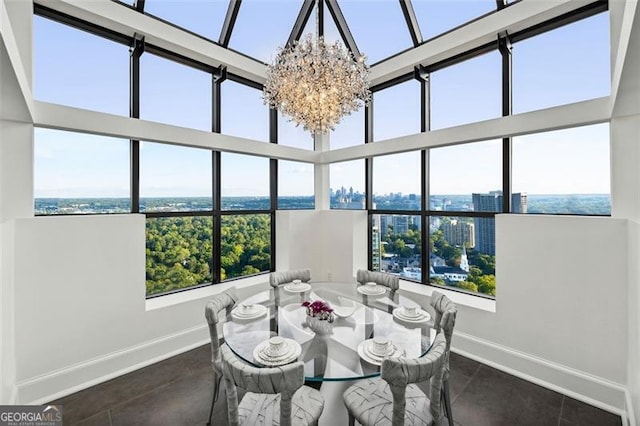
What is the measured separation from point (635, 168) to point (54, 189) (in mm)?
5480

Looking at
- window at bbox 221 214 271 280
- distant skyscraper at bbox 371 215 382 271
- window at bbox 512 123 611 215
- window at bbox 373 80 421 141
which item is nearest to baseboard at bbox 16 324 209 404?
window at bbox 221 214 271 280

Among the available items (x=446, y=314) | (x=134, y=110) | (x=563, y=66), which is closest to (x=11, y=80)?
(x=134, y=110)

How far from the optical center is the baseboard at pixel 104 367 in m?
2.43

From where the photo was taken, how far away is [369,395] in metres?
1.84

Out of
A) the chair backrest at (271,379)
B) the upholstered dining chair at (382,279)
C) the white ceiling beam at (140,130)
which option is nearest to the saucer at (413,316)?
the upholstered dining chair at (382,279)

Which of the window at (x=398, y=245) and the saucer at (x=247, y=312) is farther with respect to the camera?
the window at (x=398, y=245)

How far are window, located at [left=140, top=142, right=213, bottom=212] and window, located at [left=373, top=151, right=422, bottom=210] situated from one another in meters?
2.74

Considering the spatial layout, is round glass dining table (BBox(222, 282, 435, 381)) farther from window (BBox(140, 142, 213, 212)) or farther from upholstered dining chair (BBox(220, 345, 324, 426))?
window (BBox(140, 142, 213, 212))

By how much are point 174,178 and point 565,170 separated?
4672mm

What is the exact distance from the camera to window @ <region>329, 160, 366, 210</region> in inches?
194

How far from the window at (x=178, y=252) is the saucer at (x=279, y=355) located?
7.57 feet

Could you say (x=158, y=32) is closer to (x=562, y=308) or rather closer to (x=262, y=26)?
(x=262, y=26)

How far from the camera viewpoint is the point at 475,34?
3238 mm

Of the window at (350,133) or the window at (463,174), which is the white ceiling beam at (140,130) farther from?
the window at (463,174)
